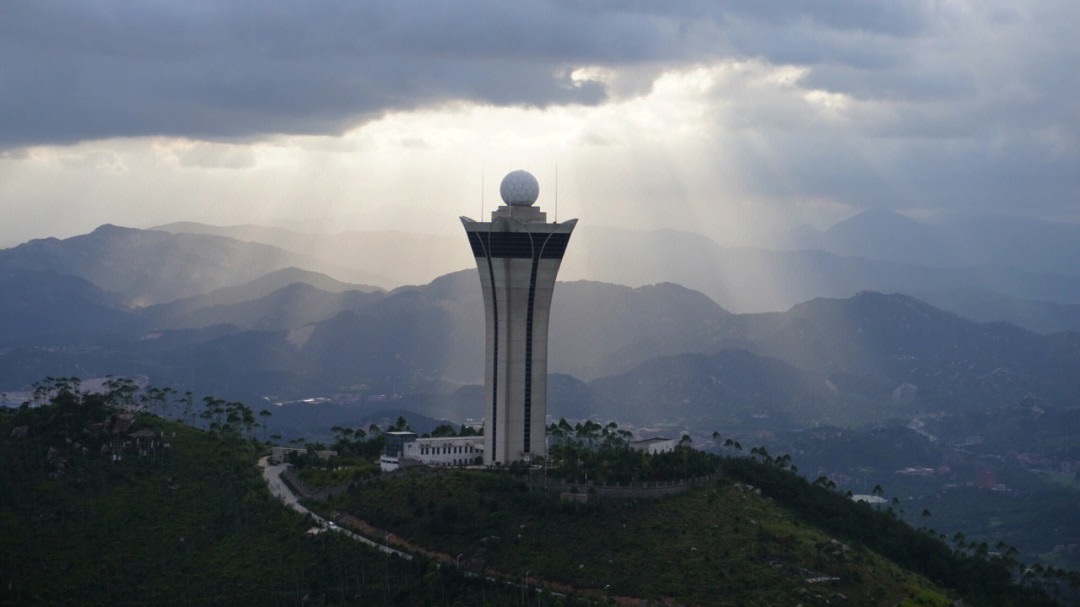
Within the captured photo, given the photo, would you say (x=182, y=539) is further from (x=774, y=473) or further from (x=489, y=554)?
(x=774, y=473)

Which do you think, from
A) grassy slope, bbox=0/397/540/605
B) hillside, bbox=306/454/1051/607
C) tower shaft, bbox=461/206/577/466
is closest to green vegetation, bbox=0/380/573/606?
grassy slope, bbox=0/397/540/605

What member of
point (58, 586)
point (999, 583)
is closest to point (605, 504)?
point (999, 583)

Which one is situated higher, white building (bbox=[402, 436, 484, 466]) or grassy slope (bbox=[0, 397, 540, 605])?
white building (bbox=[402, 436, 484, 466])

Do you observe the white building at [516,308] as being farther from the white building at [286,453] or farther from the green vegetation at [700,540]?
the white building at [286,453]

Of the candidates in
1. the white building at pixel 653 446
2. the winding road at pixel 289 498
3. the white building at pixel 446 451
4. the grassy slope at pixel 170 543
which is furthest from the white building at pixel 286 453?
the white building at pixel 653 446

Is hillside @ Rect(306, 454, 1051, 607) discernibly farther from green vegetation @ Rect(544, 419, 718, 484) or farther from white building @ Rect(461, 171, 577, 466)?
white building @ Rect(461, 171, 577, 466)

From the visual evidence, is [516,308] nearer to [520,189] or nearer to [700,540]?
[520,189]

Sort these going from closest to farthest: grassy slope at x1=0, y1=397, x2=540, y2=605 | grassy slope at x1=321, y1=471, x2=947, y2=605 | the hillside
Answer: grassy slope at x1=321, y1=471, x2=947, y2=605, the hillside, grassy slope at x1=0, y1=397, x2=540, y2=605

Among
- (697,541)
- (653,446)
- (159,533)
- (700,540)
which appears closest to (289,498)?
(159,533)
